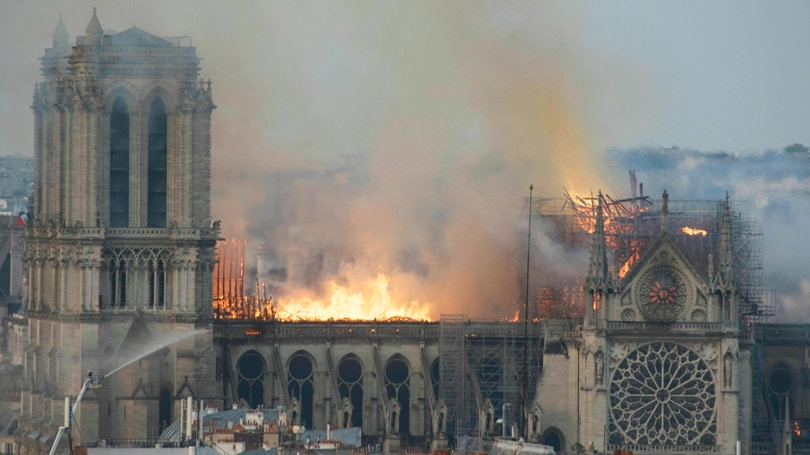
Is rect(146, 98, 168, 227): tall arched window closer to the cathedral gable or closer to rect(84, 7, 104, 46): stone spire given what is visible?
rect(84, 7, 104, 46): stone spire

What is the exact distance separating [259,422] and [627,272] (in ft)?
88.3

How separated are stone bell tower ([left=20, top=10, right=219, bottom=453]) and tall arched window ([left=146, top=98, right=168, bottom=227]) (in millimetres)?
54

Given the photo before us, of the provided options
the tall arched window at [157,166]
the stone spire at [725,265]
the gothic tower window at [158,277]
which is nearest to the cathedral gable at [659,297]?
the stone spire at [725,265]

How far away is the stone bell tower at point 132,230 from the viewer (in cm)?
19575

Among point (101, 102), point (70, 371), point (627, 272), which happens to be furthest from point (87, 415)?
point (627, 272)

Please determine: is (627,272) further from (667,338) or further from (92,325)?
(92,325)

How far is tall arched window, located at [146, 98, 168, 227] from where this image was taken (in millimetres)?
197125

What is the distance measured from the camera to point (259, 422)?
176750 millimetres

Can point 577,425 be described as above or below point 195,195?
below

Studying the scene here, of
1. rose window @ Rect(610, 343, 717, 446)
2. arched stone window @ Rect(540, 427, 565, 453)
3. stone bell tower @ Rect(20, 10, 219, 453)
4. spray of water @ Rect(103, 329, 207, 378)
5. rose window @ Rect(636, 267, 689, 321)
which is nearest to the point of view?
rose window @ Rect(636, 267, 689, 321)

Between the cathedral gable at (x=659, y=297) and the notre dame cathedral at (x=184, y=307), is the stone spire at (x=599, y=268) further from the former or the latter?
the cathedral gable at (x=659, y=297)

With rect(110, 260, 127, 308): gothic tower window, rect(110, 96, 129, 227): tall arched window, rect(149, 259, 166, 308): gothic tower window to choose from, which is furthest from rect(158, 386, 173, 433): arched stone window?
rect(110, 96, 129, 227): tall arched window

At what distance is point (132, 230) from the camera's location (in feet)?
644

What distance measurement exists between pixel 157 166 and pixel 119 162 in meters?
2.10
